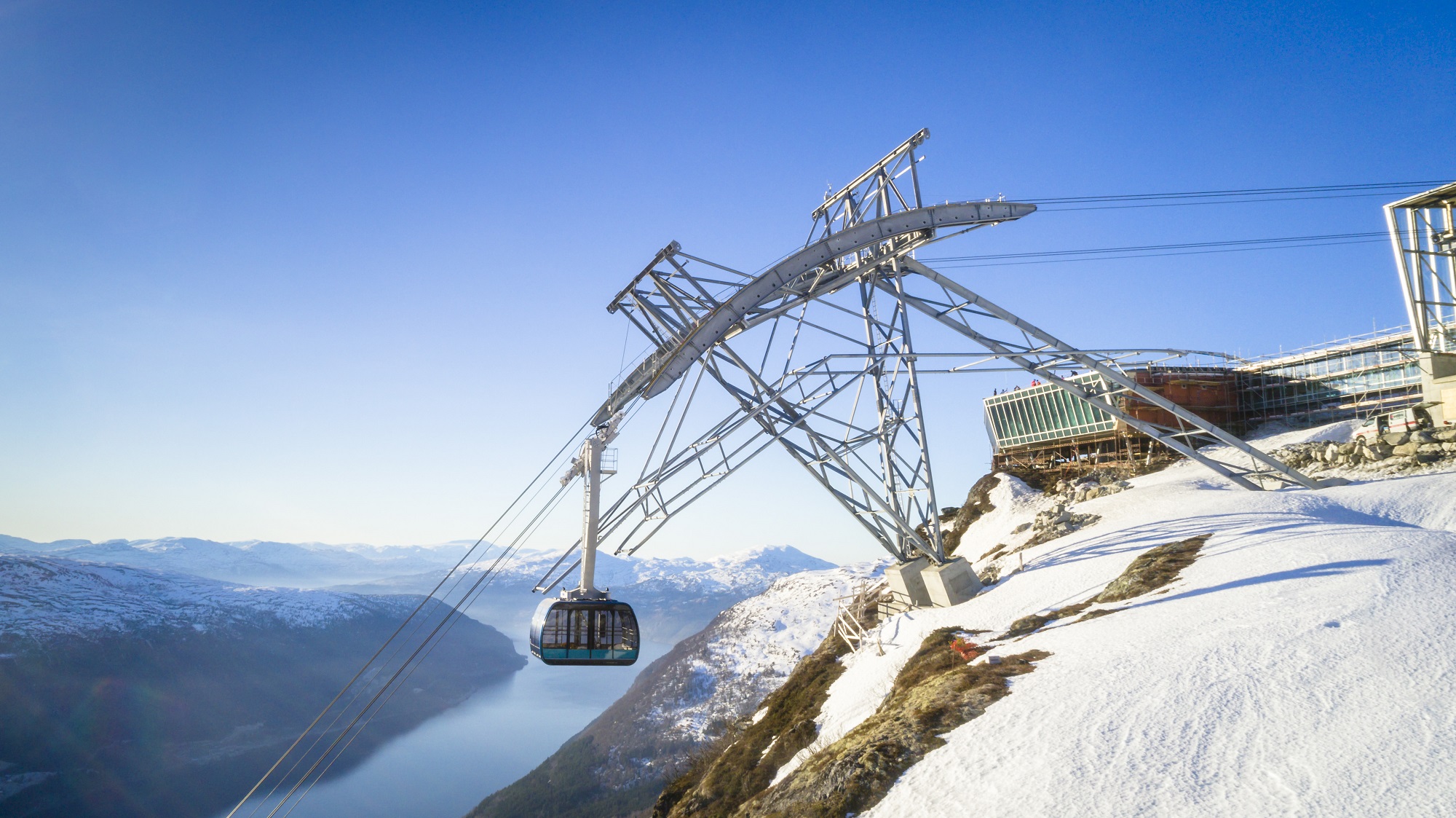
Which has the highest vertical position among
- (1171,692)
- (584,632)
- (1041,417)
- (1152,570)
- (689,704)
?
(1041,417)

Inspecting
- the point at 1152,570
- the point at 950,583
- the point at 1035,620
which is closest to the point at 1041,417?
the point at 950,583

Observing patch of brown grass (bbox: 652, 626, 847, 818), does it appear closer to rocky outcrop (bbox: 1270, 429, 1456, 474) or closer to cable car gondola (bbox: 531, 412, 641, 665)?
cable car gondola (bbox: 531, 412, 641, 665)

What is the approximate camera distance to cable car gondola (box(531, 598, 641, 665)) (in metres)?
24.0

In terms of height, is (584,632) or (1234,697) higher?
(584,632)

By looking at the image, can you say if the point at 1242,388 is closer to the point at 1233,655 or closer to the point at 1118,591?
the point at 1118,591

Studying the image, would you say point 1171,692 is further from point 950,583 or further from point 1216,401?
point 1216,401

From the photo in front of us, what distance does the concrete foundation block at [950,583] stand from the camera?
97.5 feet

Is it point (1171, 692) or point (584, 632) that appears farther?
point (584, 632)

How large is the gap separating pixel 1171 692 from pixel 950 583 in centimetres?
1574

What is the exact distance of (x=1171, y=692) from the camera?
14242 mm

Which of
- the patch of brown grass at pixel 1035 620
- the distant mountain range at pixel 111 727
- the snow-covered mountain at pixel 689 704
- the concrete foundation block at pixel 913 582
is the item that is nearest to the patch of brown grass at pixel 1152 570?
the patch of brown grass at pixel 1035 620

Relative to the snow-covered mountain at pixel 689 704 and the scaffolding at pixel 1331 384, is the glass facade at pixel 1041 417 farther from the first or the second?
the snow-covered mountain at pixel 689 704

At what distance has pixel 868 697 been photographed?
23.4m

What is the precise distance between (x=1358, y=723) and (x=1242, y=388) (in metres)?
61.9
